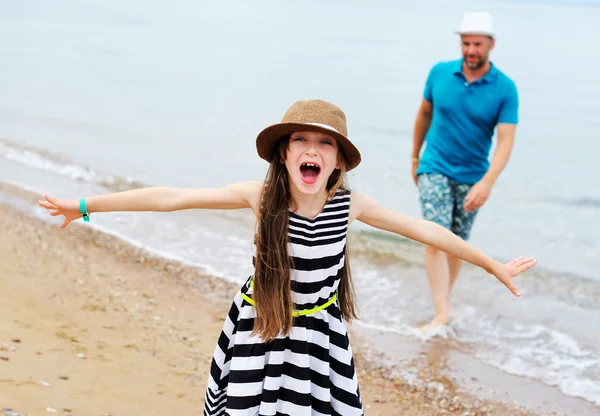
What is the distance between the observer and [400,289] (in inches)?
287

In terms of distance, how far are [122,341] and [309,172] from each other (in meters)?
2.57

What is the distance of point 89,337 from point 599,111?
699 inches

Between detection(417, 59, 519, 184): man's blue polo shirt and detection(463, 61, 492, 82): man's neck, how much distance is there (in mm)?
31

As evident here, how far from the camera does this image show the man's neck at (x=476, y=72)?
18.2ft

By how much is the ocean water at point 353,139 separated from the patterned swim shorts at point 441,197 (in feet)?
3.38

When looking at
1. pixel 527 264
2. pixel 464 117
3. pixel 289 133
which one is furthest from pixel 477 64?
pixel 289 133

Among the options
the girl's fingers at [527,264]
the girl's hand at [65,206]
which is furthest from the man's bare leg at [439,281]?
the girl's hand at [65,206]

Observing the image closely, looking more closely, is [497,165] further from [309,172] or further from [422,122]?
[309,172]

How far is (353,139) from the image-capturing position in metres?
16.3

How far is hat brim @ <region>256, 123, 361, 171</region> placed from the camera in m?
2.87

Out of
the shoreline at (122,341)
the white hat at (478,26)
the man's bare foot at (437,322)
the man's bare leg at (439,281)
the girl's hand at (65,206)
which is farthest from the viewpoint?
the man's bare foot at (437,322)

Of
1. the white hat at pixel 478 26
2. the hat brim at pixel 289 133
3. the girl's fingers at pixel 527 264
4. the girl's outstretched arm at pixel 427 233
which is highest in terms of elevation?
the white hat at pixel 478 26

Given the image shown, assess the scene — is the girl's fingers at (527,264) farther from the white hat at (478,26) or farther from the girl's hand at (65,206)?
the white hat at (478,26)

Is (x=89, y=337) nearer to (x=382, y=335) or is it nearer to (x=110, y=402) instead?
(x=110, y=402)
